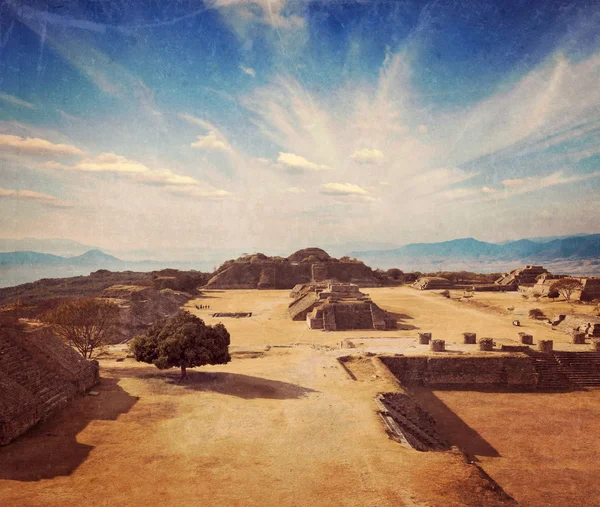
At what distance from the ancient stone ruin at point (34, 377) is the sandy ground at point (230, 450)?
1.63 ft

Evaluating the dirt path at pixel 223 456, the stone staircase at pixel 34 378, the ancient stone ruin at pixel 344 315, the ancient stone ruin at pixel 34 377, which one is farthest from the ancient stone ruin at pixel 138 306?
the dirt path at pixel 223 456

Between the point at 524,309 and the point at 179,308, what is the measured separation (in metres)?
34.9

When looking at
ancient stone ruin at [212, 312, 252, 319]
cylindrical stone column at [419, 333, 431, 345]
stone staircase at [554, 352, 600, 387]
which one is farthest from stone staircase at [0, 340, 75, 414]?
ancient stone ruin at [212, 312, 252, 319]

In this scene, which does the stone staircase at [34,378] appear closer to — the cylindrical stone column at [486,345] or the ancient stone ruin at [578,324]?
the cylindrical stone column at [486,345]

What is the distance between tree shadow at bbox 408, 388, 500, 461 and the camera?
16422 mm

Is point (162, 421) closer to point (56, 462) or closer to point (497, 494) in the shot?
point (56, 462)

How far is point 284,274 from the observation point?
73.4m

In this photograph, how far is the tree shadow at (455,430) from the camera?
53.9 ft

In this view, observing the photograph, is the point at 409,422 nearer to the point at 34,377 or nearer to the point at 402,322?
the point at 34,377

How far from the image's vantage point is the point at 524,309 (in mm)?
43938

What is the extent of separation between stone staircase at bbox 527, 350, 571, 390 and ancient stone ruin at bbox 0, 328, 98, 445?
2222 cm

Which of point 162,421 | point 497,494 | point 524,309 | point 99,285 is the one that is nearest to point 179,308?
point 99,285

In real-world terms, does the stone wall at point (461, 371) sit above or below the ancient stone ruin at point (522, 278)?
below

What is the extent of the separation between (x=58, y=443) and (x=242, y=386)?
25.1ft
